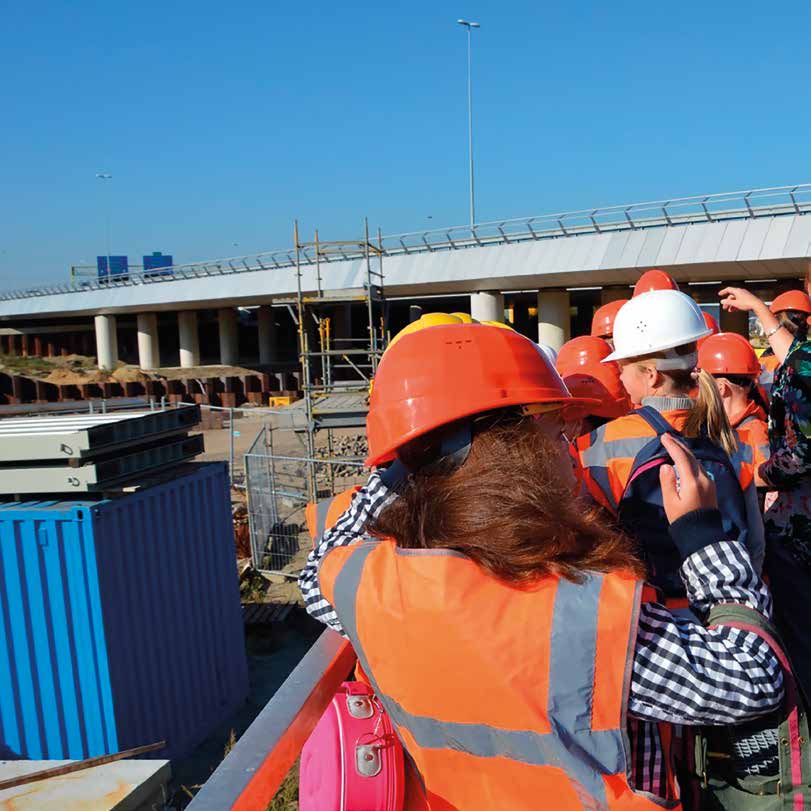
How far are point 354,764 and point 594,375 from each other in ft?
11.7

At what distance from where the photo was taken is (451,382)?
1.80m

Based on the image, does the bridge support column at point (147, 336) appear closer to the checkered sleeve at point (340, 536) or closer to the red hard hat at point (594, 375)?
the red hard hat at point (594, 375)

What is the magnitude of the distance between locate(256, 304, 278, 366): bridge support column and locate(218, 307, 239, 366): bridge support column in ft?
6.37

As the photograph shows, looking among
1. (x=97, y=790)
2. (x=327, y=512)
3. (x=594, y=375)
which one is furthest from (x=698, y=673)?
(x=594, y=375)

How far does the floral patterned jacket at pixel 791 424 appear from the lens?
304 centimetres

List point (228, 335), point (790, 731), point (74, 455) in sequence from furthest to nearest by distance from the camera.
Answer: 1. point (228, 335)
2. point (74, 455)
3. point (790, 731)

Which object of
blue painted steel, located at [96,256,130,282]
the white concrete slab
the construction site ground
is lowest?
the construction site ground

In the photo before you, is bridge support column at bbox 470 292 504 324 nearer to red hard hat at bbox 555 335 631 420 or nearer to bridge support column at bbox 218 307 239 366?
bridge support column at bbox 218 307 239 366

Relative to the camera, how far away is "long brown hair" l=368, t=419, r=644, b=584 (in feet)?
4.75

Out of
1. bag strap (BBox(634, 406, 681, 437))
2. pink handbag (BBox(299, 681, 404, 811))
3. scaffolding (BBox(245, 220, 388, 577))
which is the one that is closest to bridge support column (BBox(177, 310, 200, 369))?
scaffolding (BBox(245, 220, 388, 577))

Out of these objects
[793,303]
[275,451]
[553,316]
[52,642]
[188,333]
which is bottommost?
[275,451]

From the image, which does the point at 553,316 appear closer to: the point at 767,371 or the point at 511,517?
the point at 767,371

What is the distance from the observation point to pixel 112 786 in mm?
3678

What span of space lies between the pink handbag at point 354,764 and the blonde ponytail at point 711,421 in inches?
51.0
